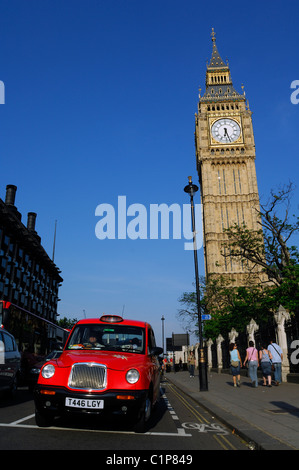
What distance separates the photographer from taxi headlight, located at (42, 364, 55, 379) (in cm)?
566

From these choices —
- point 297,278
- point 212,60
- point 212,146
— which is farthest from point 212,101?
point 297,278

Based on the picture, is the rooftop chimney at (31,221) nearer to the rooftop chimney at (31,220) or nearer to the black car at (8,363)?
the rooftop chimney at (31,220)

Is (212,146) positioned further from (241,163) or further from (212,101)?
(212,101)

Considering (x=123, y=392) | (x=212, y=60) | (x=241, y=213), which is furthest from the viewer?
(x=212, y=60)

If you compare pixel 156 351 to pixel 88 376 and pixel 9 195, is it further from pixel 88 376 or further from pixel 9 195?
pixel 9 195

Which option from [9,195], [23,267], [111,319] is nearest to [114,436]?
[111,319]

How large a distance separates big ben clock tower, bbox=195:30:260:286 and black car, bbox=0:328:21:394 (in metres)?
60.8

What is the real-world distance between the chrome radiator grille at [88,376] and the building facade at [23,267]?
140 ft

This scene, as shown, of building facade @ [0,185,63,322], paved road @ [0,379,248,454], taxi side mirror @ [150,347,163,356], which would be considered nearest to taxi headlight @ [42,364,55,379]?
paved road @ [0,379,248,454]

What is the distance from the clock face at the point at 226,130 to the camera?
7743cm

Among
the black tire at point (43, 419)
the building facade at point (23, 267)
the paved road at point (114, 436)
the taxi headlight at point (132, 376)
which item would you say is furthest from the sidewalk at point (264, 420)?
the building facade at point (23, 267)

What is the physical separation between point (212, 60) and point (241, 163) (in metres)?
34.8

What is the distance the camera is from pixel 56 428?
584 centimetres

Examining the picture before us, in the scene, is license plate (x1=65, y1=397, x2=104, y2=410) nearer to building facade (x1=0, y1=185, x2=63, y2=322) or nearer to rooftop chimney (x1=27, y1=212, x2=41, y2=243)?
building facade (x1=0, y1=185, x2=63, y2=322)
